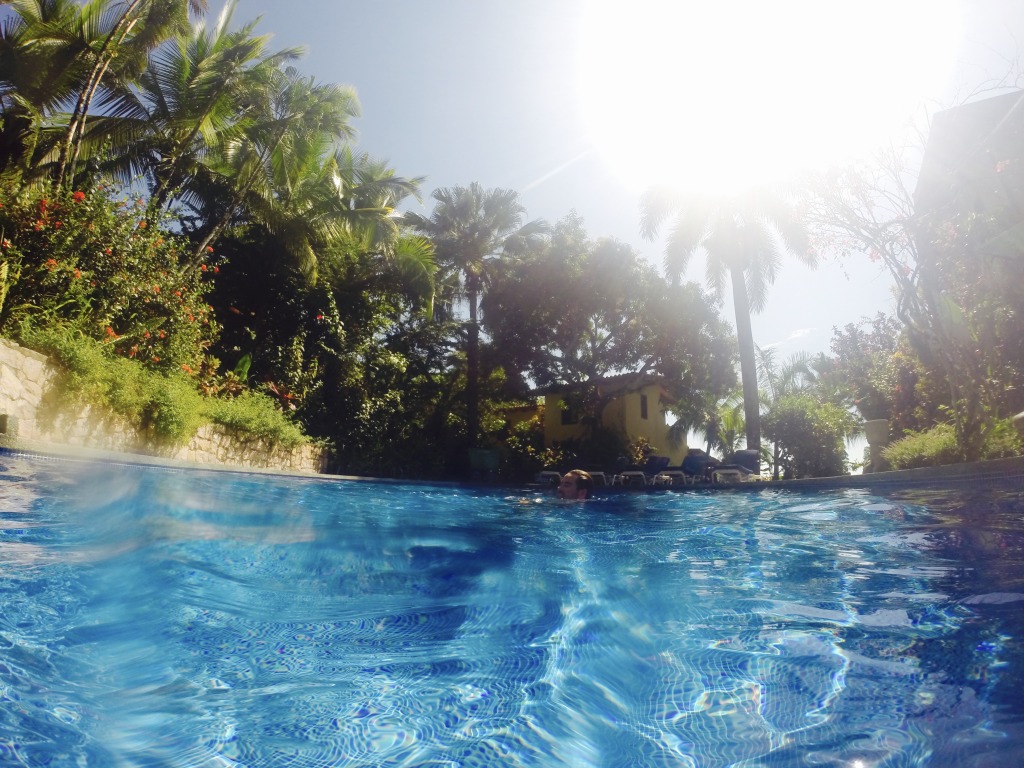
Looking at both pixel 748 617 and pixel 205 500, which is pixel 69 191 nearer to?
pixel 205 500

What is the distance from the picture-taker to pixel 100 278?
1031 cm

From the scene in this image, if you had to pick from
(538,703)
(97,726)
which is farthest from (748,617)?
(97,726)

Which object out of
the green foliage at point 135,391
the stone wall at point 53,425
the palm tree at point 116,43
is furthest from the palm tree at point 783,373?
the palm tree at point 116,43

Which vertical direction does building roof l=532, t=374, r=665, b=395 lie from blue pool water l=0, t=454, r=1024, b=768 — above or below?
above

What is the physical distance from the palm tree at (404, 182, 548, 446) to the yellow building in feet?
11.9

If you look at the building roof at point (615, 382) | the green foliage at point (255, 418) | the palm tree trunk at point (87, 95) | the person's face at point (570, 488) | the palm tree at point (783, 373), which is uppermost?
the palm tree trunk at point (87, 95)

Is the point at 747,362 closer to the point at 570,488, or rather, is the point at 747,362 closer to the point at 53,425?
the point at 570,488

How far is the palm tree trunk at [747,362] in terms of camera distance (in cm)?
1873

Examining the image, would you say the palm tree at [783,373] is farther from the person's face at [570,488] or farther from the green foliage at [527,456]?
the person's face at [570,488]

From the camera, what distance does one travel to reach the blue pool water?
250 centimetres

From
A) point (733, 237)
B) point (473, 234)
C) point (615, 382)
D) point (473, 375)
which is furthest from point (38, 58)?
point (733, 237)

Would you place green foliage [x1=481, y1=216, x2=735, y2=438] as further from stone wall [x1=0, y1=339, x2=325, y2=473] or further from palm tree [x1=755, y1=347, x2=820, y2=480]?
stone wall [x1=0, y1=339, x2=325, y2=473]

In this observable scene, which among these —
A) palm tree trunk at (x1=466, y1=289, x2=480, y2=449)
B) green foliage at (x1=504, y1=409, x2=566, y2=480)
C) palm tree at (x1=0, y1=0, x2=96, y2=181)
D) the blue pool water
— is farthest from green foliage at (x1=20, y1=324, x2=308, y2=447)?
green foliage at (x1=504, y1=409, x2=566, y2=480)

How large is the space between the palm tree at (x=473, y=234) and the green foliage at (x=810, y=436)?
1042 cm
